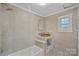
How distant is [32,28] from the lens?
1188 millimetres

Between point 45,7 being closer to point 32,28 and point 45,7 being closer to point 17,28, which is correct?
point 32,28

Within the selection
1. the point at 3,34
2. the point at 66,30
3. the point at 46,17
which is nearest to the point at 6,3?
the point at 3,34

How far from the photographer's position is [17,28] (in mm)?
1188

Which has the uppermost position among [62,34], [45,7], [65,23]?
[45,7]

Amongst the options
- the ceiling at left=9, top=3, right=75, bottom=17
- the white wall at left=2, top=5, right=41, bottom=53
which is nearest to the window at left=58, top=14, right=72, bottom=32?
the ceiling at left=9, top=3, right=75, bottom=17

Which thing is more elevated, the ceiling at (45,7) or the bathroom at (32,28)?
the ceiling at (45,7)

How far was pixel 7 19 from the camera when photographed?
118cm

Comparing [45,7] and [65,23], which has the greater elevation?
[45,7]

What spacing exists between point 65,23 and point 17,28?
552 mm

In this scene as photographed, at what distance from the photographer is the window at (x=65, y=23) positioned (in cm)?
115

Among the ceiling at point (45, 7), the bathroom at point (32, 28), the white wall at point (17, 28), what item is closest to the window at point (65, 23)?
the bathroom at point (32, 28)

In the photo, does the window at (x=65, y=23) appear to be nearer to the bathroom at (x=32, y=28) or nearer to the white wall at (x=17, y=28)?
the bathroom at (x=32, y=28)

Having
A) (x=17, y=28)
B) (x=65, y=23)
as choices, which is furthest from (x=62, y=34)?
(x=17, y=28)

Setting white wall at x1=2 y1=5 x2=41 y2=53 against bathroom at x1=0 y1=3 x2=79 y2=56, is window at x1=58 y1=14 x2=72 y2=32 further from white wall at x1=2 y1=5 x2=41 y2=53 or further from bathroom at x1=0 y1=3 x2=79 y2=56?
white wall at x1=2 y1=5 x2=41 y2=53
